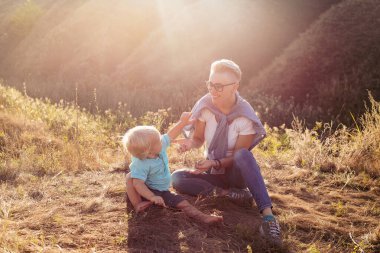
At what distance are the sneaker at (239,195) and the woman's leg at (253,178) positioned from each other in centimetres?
37

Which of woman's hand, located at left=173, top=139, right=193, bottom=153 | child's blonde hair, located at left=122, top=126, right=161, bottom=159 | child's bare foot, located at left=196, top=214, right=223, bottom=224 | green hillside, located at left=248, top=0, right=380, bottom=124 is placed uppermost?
child's blonde hair, located at left=122, top=126, right=161, bottom=159

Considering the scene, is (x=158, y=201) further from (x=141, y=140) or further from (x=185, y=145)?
(x=185, y=145)

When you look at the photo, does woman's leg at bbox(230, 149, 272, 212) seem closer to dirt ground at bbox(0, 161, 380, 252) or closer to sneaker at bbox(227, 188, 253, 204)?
dirt ground at bbox(0, 161, 380, 252)

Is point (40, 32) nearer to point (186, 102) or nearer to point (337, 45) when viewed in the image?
point (186, 102)

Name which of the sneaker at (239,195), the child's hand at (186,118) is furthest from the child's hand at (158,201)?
the child's hand at (186,118)

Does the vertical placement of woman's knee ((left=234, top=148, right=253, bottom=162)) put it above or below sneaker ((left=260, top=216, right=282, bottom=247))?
above

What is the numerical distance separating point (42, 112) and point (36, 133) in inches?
76.2

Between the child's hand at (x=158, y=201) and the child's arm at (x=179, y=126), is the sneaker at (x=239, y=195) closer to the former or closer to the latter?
the child's arm at (x=179, y=126)

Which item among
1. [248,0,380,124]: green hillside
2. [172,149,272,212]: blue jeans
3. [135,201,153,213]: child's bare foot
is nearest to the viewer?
[135,201,153,213]: child's bare foot

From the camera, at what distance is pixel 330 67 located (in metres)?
18.6

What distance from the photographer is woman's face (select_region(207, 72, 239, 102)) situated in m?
4.00

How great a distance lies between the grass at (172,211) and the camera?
134 inches

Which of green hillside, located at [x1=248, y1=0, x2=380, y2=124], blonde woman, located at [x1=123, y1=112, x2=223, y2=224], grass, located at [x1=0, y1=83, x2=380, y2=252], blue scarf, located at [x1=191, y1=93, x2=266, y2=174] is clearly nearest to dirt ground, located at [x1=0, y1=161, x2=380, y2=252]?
grass, located at [x1=0, y1=83, x2=380, y2=252]

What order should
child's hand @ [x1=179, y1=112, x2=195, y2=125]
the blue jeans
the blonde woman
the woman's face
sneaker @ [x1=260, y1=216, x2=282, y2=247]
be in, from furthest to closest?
child's hand @ [x1=179, y1=112, x2=195, y2=125], the woman's face, the blue jeans, the blonde woman, sneaker @ [x1=260, y1=216, x2=282, y2=247]
